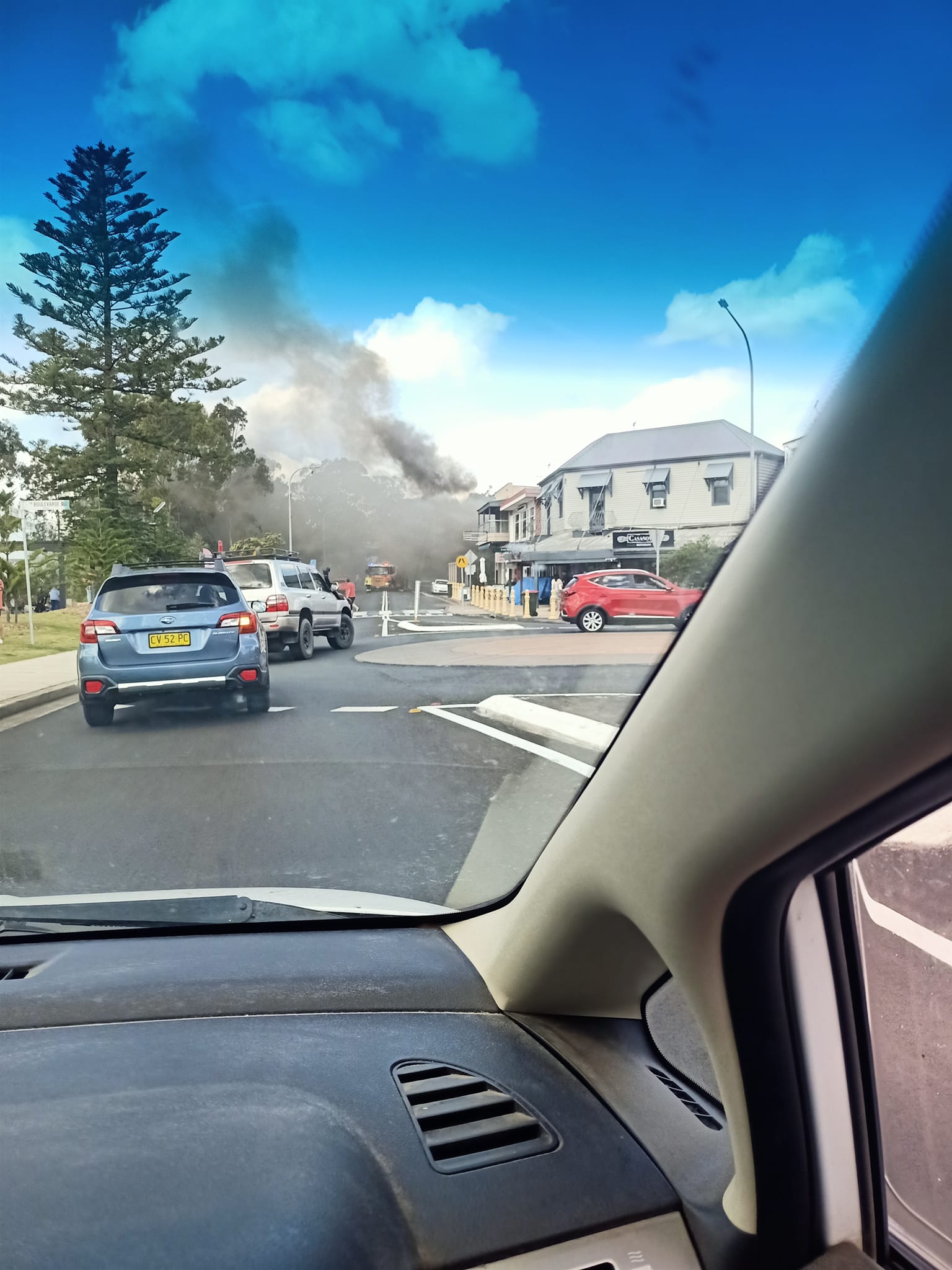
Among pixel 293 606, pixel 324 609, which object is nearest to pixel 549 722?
pixel 293 606

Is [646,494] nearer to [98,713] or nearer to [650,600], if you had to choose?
[650,600]

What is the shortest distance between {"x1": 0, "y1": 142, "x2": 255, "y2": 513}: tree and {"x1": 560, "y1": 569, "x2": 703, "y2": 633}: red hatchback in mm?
1666

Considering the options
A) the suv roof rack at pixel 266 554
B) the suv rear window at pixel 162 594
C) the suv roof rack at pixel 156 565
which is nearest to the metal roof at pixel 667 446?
the suv roof rack at pixel 266 554

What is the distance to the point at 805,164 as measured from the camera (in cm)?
124

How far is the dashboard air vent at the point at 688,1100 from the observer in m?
1.69

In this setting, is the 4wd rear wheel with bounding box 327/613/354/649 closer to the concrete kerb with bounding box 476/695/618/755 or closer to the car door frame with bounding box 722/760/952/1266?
the concrete kerb with bounding box 476/695/618/755

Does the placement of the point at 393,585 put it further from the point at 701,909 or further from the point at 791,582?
the point at 791,582

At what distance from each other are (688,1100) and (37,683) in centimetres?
657

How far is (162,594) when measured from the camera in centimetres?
655

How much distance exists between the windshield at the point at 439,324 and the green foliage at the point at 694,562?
0.01 m

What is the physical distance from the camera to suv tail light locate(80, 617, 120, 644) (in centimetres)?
638

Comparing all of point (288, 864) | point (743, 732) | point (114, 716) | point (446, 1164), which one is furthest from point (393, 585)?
point (743, 732)

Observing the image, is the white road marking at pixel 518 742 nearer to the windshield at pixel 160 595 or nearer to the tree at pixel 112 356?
the tree at pixel 112 356

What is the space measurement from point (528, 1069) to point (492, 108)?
200 cm
